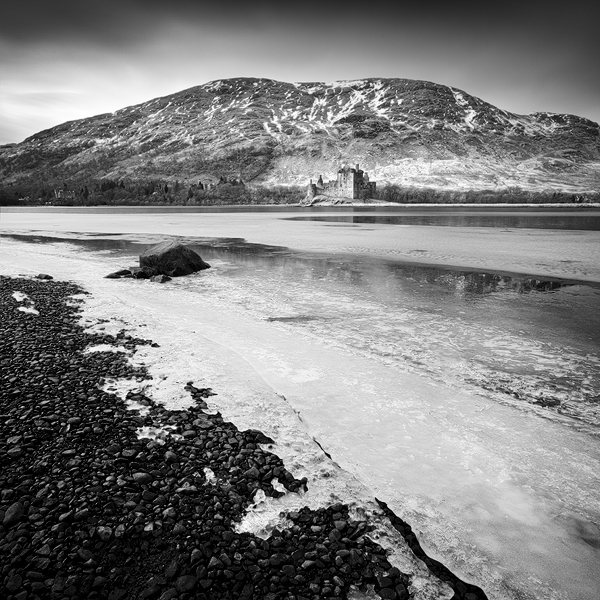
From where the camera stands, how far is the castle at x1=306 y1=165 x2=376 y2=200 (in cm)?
17538

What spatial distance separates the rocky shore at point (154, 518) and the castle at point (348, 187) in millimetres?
176546

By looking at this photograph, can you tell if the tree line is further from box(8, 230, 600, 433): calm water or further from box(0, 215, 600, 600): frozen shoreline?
box(0, 215, 600, 600): frozen shoreline

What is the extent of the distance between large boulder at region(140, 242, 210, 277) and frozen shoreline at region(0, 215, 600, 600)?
293 inches

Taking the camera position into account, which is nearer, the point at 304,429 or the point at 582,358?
the point at 304,429

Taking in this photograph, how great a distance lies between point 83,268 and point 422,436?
17.1 m

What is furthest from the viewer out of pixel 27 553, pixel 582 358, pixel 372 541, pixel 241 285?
pixel 241 285

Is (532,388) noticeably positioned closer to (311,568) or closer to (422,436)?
(422,436)

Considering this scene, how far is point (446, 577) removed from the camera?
120 inches

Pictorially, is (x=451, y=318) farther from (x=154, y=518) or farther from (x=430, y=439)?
(x=154, y=518)

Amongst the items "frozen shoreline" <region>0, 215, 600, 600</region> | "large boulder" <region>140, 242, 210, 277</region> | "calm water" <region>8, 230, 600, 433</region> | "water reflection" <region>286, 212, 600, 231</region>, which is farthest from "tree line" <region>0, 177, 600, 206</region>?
"frozen shoreline" <region>0, 215, 600, 600</region>

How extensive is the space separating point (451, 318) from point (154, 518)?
8.84 metres

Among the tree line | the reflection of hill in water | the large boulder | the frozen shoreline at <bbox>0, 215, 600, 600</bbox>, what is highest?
the tree line

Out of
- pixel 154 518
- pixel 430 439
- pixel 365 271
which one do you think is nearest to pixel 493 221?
pixel 365 271

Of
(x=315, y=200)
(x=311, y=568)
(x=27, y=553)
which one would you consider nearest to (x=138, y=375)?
(x=27, y=553)
